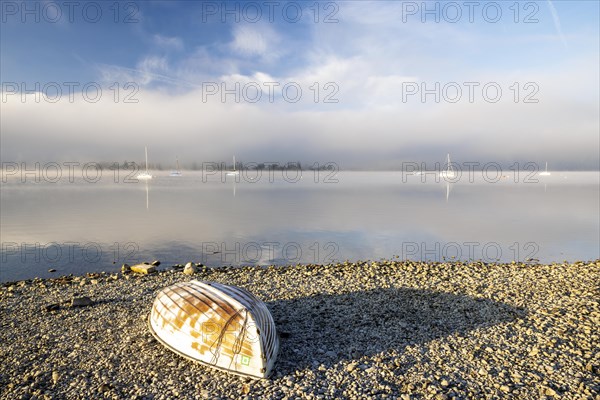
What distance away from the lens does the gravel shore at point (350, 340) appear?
791 cm

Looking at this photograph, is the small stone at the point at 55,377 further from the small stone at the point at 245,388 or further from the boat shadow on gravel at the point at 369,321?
the boat shadow on gravel at the point at 369,321

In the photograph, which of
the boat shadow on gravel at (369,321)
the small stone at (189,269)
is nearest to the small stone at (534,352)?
the boat shadow on gravel at (369,321)

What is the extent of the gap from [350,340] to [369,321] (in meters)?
1.48

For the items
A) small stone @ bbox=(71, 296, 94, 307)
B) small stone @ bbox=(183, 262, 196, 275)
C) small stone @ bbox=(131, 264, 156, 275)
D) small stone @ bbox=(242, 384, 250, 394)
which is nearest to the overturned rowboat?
small stone @ bbox=(242, 384, 250, 394)

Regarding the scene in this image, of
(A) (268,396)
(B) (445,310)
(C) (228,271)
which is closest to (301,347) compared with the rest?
(A) (268,396)

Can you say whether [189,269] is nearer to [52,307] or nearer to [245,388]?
[52,307]

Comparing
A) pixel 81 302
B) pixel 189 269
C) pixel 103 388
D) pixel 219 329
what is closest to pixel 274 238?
pixel 189 269

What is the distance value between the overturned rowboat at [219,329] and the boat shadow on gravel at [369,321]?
0.78 metres

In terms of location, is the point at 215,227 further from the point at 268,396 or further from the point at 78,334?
the point at 268,396

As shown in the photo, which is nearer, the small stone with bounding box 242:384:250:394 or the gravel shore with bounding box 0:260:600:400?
the small stone with bounding box 242:384:250:394

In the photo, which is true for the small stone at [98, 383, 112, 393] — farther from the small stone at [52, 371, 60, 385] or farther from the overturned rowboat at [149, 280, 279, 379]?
the overturned rowboat at [149, 280, 279, 379]

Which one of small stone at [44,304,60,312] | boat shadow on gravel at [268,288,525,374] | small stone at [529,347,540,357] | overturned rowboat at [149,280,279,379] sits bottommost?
small stone at [529,347,540,357]

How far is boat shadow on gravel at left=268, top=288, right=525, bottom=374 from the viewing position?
9383mm

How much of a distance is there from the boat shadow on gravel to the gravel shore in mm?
37
